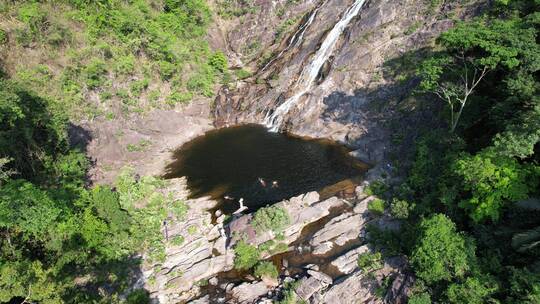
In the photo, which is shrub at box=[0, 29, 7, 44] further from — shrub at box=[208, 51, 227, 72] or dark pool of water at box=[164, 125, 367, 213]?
shrub at box=[208, 51, 227, 72]

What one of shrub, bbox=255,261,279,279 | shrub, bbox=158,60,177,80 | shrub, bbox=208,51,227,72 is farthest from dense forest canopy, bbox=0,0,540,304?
shrub, bbox=208,51,227,72

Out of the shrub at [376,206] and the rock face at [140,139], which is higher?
the rock face at [140,139]

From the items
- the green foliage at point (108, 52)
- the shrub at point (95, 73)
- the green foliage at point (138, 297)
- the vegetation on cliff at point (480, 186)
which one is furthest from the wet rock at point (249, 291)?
the shrub at point (95, 73)

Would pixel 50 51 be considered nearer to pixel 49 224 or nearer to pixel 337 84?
pixel 49 224

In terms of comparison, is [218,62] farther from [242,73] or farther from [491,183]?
[491,183]

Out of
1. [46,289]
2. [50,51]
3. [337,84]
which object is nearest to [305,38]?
[337,84]

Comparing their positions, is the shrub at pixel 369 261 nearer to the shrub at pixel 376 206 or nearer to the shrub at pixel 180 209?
the shrub at pixel 376 206
